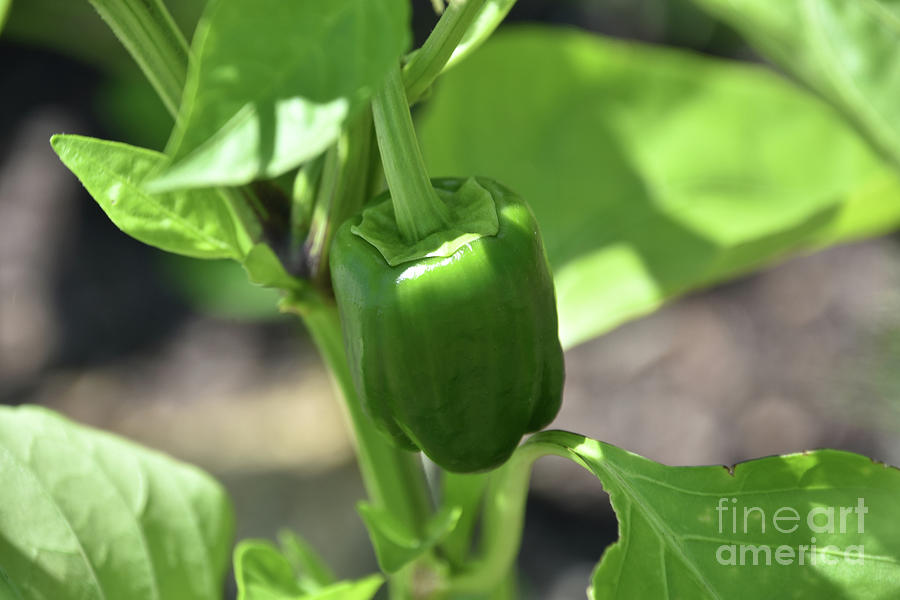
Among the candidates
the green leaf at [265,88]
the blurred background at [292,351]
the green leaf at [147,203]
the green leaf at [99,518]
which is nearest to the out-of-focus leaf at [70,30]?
the blurred background at [292,351]

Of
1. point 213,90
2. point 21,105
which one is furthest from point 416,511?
point 21,105

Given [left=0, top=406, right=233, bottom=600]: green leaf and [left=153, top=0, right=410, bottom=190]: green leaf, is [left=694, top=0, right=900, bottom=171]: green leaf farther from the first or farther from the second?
[left=0, top=406, right=233, bottom=600]: green leaf

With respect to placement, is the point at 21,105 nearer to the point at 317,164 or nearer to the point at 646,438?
the point at 646,438

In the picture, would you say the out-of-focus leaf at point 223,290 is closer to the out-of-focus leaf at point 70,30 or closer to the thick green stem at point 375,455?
the out-of-focus leaf at point 70,30

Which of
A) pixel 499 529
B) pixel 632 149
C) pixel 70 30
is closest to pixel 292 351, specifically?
pixel 70 30

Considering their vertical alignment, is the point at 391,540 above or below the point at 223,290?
above

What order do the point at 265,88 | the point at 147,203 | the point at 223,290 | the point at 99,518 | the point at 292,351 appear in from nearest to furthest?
the point at 265,88 < the point at 147,203 < the point at 99,518 < the point at 223,290 < the point at 292,351

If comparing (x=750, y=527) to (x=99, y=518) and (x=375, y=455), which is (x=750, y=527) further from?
(x=99, y=518)
